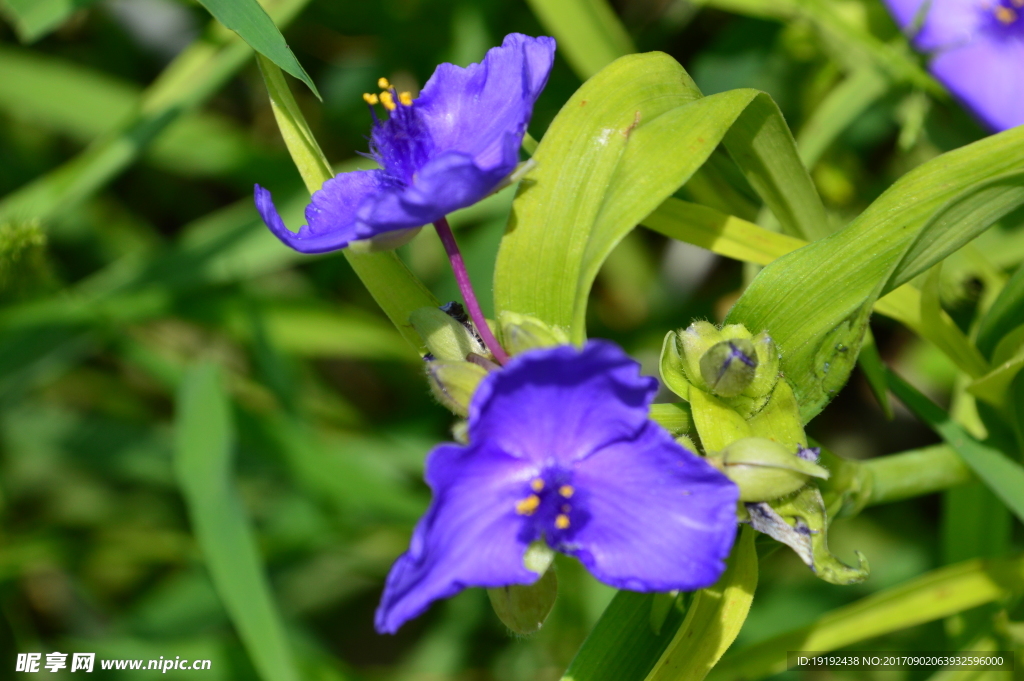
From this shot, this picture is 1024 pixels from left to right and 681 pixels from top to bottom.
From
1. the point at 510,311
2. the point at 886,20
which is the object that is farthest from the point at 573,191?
the point at 886,20

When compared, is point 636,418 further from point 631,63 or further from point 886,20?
point 886,20

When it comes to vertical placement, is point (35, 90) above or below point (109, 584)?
above

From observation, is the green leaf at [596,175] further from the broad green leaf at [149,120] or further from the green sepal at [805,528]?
the broad green leaf at [149,120]

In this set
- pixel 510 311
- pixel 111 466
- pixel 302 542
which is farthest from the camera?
pixel 111 466

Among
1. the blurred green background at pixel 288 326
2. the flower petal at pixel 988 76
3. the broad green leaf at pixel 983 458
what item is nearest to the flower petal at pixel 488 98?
the blurred green background at pixel 288 326

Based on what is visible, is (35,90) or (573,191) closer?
(573,191)
